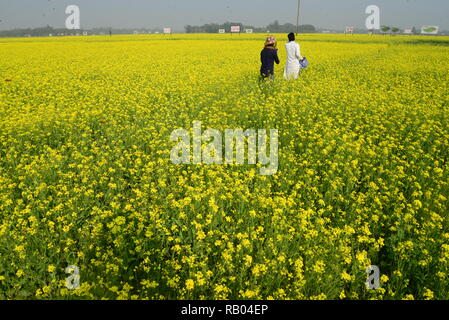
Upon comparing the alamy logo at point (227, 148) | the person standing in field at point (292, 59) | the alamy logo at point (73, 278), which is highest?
the person standing in field at point (292, 59)

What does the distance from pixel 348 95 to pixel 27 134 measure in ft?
29.0

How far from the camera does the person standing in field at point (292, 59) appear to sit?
10899 mm

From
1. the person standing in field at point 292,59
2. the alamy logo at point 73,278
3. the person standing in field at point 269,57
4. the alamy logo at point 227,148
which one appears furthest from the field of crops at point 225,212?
the person standing in field at point 292,59

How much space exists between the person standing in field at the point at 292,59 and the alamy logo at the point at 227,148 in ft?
17.8

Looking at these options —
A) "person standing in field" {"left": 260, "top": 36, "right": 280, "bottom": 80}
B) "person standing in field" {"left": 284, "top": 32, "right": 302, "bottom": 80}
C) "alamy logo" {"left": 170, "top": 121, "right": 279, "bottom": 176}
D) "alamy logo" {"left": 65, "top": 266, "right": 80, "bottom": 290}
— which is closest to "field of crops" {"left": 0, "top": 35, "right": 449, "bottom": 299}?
"alamy logo" {"left": 65, "top": 266, "right": 80, "bottom": 290}

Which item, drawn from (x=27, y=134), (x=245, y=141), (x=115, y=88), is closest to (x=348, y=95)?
(x=245, y=141)

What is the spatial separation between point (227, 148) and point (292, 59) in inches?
277

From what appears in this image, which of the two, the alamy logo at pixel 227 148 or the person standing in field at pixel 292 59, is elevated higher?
the person standing in field at pixel 292 59

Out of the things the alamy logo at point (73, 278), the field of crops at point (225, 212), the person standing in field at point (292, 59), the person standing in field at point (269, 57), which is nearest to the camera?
the alamy logo at point (73, 278)

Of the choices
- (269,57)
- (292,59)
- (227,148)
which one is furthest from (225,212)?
(292,59)

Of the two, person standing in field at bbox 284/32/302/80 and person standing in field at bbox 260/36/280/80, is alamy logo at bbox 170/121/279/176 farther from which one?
person standing in field at bbox 284/32/302/80

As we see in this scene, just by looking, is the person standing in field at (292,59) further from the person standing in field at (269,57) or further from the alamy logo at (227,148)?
the alamy logo at (227,148)

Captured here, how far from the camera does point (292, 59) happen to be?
11.5 metres

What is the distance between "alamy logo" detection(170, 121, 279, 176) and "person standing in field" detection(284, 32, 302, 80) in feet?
17.8
